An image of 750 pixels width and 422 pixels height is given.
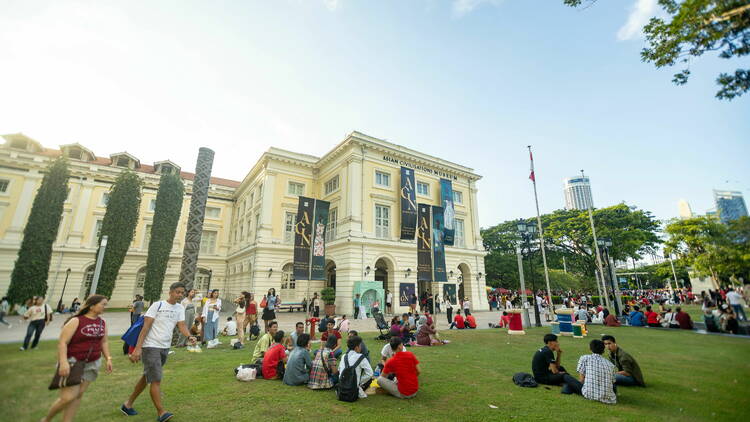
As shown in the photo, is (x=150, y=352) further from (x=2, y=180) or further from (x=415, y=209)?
(x=415, y=209)

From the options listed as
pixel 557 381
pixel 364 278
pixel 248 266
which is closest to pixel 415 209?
pixel 364 278

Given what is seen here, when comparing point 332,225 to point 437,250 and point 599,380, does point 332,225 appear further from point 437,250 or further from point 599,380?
point 599,380

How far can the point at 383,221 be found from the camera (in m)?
23.1

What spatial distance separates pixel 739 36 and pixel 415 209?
64.5ft

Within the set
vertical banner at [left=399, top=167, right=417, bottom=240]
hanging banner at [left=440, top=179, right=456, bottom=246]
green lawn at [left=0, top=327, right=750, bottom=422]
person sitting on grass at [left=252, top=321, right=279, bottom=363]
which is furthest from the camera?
hanging banner at [left=440, top=179, right=456, bottom=246]

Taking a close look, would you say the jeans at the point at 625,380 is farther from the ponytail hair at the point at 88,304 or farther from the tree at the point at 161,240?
the tree at the point at 161,240

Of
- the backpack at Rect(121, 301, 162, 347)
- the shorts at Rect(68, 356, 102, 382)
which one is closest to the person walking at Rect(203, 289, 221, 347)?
the backpack at Rect(121, 301, 162, 347)

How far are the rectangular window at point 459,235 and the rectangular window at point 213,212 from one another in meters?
24.1

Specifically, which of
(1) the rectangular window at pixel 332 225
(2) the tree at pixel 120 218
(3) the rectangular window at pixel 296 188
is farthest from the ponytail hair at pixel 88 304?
(3) the rectangular window at pixel 296 188

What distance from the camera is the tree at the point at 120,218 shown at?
284 centimetres

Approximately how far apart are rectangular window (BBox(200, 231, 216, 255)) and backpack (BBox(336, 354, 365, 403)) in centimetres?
2977

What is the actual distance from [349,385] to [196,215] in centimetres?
561

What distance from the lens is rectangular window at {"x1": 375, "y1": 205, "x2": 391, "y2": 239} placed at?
74.3 ft

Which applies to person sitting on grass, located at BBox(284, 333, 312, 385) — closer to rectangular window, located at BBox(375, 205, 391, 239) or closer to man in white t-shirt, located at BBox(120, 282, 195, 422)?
man in white t-shirt, located at BBox(120, 282, 195, 422)
